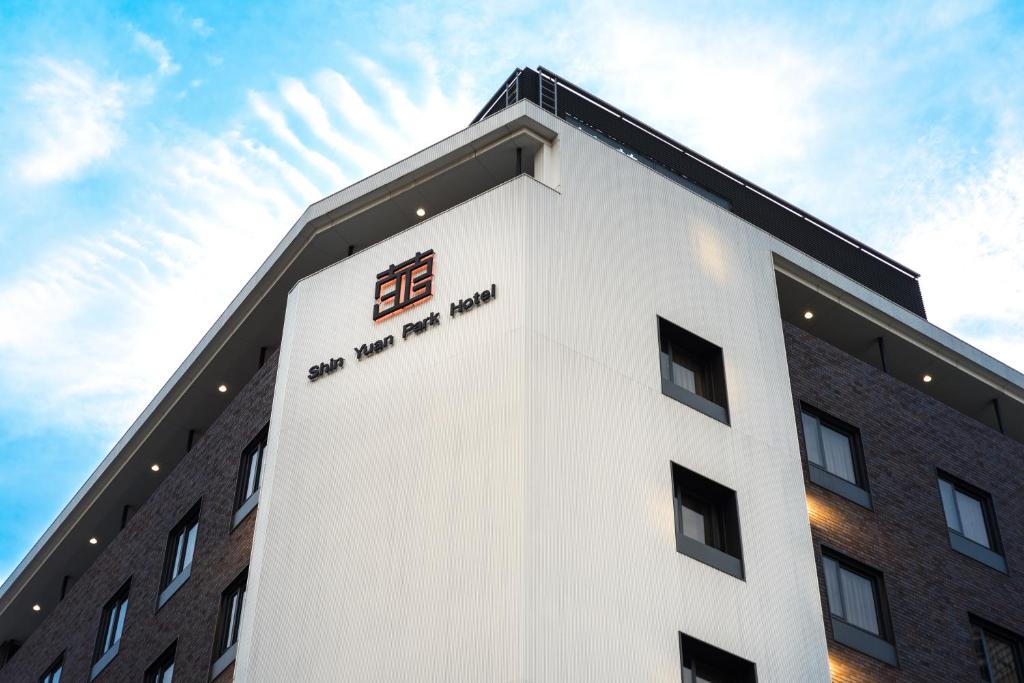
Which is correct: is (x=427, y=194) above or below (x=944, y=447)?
above

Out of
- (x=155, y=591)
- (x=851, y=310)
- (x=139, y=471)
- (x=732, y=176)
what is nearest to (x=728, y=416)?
(x=851, y=310)

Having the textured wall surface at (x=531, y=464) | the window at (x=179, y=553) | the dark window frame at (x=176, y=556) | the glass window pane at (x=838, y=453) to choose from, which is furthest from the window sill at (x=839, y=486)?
the window at (x=179, y=553)

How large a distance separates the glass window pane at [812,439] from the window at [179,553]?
16.5m

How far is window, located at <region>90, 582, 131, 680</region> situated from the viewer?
40.4m

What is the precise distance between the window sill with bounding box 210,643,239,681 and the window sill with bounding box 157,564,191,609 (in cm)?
487

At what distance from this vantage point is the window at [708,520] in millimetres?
29188

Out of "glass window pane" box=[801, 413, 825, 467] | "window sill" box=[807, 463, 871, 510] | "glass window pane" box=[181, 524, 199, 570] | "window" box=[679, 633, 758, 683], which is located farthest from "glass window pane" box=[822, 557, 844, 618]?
"glass window pane" box=[181, 524, 199, 570]

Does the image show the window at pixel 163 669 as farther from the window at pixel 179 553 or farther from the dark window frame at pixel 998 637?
the dark window frame at pixel 998 637

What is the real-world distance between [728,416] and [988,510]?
1023 cm

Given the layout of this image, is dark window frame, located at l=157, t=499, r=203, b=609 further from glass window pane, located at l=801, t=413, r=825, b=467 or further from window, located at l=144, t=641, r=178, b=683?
glass window pane, located at l=801, t=413, r=825, b=467

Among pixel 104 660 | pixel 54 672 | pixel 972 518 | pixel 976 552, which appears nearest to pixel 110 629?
pixel 104 660

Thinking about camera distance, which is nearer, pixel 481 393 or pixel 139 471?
pixel 481 393

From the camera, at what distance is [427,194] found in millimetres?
35312

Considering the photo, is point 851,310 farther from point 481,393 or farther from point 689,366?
point 481,393
